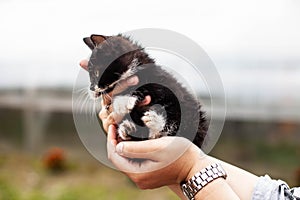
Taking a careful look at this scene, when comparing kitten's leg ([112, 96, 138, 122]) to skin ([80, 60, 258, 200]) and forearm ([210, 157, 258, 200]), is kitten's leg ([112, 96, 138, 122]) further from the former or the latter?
forearm ([210, 157, 258, 200])

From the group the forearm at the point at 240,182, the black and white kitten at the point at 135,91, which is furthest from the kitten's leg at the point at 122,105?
the forearm at the point at 240,182

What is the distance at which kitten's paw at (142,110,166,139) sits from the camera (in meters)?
0.51

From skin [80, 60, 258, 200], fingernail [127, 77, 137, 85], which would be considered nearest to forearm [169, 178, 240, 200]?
skin [80, 60, 258, 200]

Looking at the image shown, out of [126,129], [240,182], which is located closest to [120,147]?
[126,129]

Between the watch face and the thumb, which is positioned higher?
→ the thumb

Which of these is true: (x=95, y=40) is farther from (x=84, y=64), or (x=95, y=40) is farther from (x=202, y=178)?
(x=202, y=178)

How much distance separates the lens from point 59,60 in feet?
9.14

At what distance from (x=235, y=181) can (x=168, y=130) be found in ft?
0.34

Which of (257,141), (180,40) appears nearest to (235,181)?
(180,40)

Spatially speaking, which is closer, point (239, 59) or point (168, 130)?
point (168, 130)

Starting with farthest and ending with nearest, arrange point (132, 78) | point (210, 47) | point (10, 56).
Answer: point (10, 56) < point (210, 47) < point (132, 78)

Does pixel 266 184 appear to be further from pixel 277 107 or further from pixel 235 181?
pixel 277 107

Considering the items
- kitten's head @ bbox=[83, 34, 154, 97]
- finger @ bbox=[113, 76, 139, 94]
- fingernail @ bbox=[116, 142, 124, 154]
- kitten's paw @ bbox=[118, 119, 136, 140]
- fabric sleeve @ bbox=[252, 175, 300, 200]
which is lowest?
fabric sleeve @ bbox=[252, 175, 300, 200]

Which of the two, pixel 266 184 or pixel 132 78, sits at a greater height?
pixel 132 78
